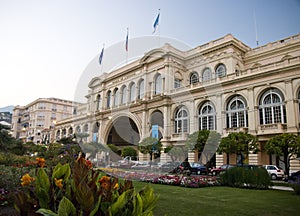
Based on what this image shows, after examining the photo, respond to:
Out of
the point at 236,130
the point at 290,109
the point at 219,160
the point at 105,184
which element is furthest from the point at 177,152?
the point at 105,184

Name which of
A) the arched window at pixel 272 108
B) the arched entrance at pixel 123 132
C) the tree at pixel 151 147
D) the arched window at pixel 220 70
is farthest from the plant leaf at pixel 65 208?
the arched entrance at pixel 123 132

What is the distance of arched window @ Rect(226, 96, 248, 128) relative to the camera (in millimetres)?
29867

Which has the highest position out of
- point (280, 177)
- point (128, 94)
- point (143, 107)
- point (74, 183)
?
point (128, 94)

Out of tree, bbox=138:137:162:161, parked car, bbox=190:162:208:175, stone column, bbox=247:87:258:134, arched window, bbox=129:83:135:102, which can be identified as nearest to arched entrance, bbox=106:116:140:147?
arched window, bbox=129:83:135:102

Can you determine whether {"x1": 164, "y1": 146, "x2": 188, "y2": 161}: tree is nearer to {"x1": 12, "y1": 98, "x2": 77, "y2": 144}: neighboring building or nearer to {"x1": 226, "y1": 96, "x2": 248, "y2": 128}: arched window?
{"x1": 226, "y1": 96, "x2": 248, "y2": 128}: arched window

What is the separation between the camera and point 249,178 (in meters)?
14.8

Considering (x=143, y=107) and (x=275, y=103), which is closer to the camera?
(x=275, y=103)

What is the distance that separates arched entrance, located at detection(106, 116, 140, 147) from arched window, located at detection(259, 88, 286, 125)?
22.7m

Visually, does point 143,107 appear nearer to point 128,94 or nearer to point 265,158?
point 128,94

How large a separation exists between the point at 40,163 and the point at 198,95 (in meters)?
31.9

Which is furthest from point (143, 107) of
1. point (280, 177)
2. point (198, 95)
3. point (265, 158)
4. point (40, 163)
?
point (40, 163)

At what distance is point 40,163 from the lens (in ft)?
11.8

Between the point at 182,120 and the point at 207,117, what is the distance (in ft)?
13.4

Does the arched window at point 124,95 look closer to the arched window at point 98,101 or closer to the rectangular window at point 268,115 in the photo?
the arched window at point 98,101
